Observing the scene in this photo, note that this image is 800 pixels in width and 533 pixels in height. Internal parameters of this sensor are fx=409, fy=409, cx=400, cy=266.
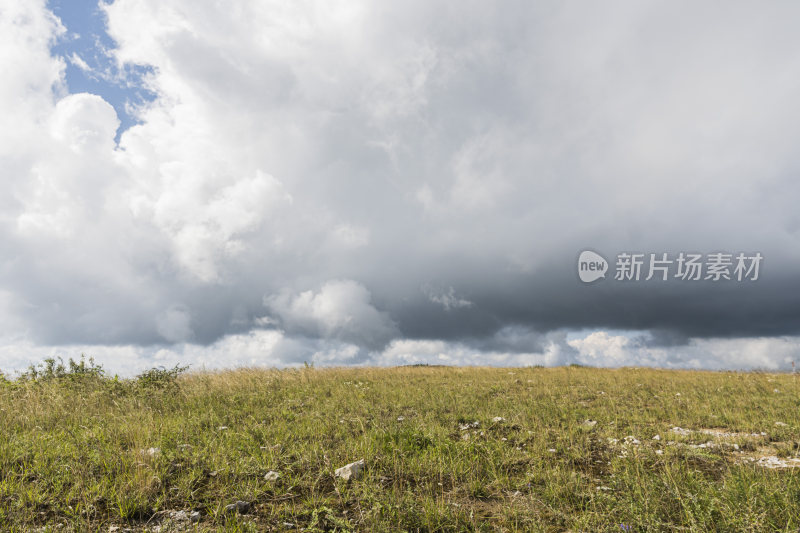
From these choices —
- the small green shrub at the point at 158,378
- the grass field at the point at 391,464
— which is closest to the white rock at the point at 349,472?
the grass field at the point at 391,464

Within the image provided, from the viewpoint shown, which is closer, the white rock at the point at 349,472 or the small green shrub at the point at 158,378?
the white rock at the point at 349,472

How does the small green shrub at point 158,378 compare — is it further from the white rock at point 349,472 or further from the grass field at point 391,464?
the white rock at point 349,472

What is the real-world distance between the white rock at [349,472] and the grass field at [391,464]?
0.08m

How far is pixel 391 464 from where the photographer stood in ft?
19.5

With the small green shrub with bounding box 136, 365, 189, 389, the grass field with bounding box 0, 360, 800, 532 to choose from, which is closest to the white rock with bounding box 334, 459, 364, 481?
the grass field with bounding box 0, 360, 800, 532

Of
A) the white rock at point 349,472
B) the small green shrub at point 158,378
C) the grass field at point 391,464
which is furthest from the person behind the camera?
the small green shrub at point 158,378

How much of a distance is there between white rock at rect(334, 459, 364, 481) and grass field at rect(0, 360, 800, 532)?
0.27 feet

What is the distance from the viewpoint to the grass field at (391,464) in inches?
174

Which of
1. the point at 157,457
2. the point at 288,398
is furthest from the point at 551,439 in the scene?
the point at 288,398

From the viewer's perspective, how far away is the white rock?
5430 mm

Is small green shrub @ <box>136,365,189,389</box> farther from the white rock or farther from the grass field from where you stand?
the white rock

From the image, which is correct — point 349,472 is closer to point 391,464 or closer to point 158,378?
point 391,464

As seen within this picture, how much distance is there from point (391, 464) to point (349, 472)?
740 mm

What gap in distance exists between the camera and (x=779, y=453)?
7.02 metres
